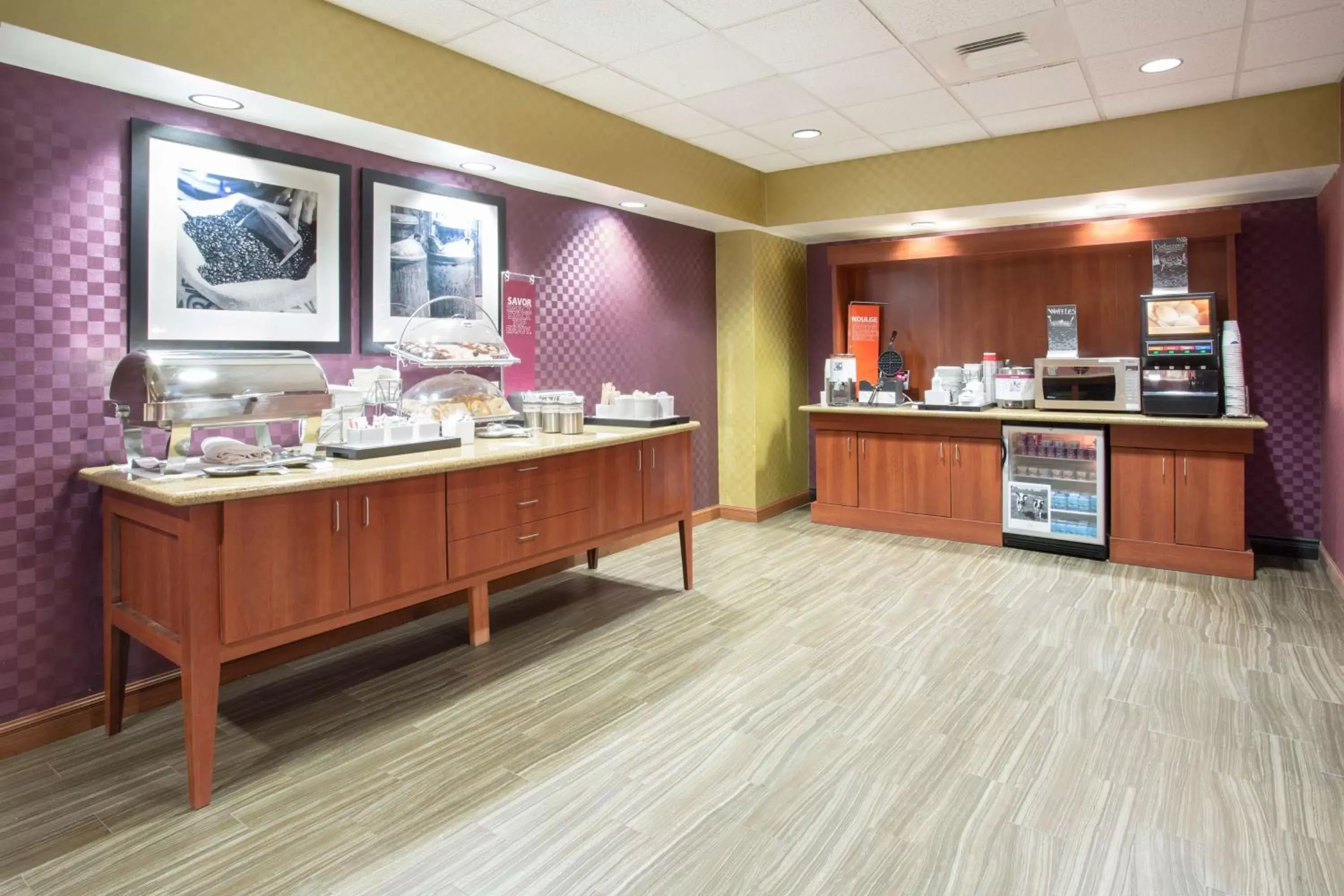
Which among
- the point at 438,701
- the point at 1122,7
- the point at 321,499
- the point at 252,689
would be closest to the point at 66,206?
the point at 321,499

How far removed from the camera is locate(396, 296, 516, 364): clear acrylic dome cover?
4.08 m

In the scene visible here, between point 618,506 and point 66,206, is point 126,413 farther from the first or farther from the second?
point 618,506

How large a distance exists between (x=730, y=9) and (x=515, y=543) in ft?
8.48

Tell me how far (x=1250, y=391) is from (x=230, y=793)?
6406 mm

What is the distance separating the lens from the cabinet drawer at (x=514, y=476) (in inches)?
134

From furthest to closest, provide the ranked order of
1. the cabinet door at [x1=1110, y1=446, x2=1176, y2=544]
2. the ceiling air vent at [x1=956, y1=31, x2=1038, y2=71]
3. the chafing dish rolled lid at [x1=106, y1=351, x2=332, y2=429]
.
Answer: the cabinet door at [x1=1110, y1=446, x2=1176, y2=544]
the ceiling air vent at [x1=956, y1=31, x2=1038, y2=71]
the chafing dish rolled lid at [x1=106, y1=351, x2=332, y2=429]

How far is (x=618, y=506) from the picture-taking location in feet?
14.1

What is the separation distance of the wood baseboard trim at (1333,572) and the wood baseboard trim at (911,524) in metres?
1.87

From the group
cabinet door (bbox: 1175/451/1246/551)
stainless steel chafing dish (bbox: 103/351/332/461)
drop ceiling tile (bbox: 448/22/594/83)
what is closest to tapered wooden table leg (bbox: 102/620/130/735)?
stainless steel chafing dish (bbox: 103/351/332/461)

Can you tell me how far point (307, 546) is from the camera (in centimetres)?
283

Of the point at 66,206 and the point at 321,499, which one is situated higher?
the point at 66,206

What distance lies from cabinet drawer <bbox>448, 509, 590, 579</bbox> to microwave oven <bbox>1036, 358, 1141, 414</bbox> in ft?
11.9

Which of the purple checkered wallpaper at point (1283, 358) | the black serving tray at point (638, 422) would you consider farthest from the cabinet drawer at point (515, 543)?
the purple checkered wallpaper at point (1283, 358)

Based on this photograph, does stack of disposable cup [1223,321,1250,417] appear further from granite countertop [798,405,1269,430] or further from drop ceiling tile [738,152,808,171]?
drop ceiling tile [738,152,808,171]
